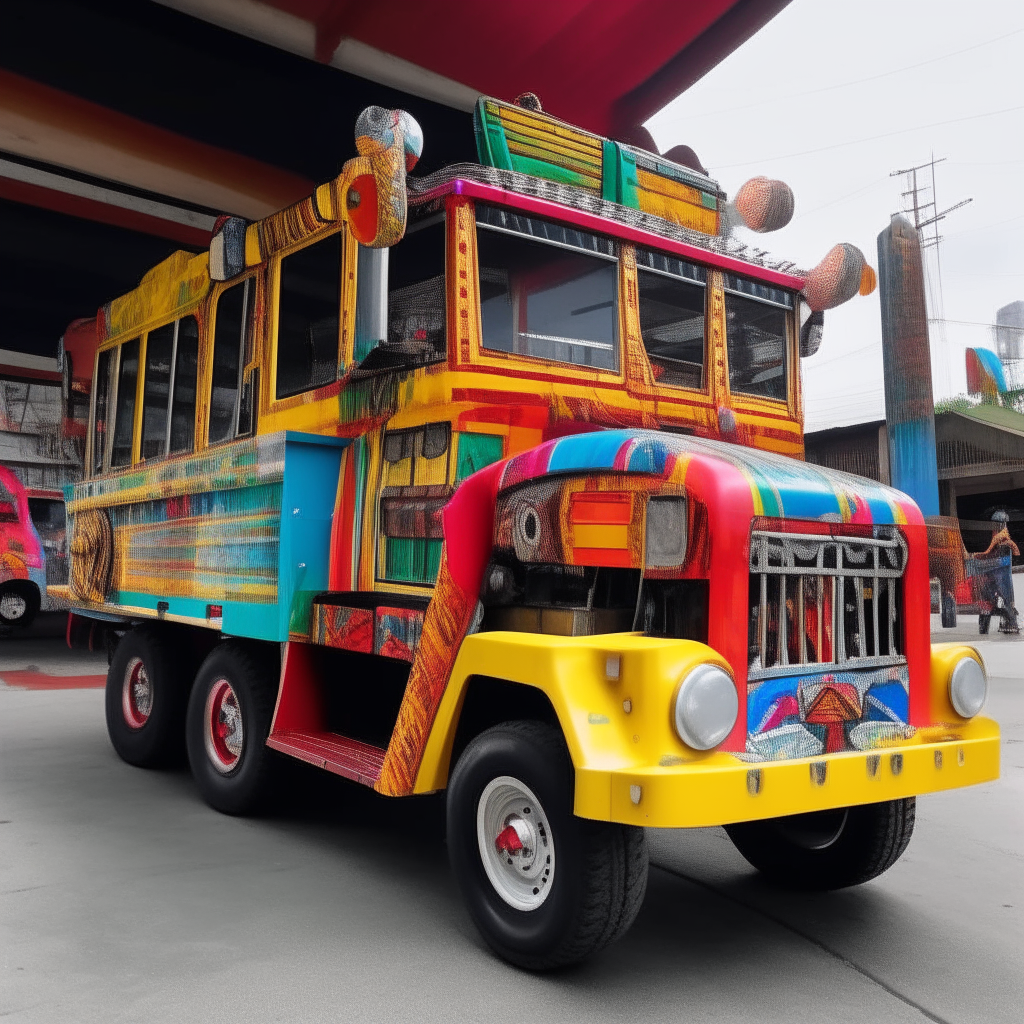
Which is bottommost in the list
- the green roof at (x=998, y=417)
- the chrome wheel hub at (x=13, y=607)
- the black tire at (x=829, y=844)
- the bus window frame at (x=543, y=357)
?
the black tire at (x=829, y=844)

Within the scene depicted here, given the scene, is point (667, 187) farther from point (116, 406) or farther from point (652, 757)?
point (116, 406)

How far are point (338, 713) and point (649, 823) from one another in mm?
2594

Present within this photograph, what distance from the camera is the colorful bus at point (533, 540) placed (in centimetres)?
327

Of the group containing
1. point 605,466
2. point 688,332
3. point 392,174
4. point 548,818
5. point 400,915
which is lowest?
point 400,915

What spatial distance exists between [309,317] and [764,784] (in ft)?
10.7

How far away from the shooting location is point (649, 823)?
294 cm

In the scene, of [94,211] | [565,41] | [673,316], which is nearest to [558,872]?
[673,316]

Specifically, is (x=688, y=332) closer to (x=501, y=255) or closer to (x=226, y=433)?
(x=501, y=255)

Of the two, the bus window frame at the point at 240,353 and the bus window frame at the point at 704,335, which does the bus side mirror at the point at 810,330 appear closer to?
the bus window frame at the point at 704,335

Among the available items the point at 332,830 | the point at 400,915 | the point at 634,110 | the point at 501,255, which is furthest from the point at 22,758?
the point at 634,110

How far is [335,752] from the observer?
459cm

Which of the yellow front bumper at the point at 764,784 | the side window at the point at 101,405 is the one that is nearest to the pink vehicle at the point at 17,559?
the side window at the point at 101,405

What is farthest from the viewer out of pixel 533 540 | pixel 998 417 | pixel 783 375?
pixel 998 417

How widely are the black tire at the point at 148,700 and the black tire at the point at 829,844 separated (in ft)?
11.9
